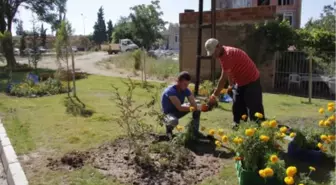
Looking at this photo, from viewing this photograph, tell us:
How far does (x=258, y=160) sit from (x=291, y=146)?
1494 mm

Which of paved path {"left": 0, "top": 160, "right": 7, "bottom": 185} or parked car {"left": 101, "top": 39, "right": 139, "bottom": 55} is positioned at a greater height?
parked car {"left": 101, "top": 39, "right": 139, "bottom": 55}

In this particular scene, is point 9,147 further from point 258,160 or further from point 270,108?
point 270,108

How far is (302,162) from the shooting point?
440 cm

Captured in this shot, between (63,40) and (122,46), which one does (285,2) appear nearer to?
(122,46)

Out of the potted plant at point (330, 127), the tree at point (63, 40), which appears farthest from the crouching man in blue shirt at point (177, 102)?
the tree at point (63, 40)

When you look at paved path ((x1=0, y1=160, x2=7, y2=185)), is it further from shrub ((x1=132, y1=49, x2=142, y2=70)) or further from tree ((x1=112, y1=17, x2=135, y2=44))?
tree ((x1=112, y1=17, x2=135, y2=44))

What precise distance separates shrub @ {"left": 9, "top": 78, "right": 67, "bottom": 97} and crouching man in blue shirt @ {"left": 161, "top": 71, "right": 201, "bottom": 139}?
691 cm

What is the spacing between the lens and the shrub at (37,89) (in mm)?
A: 10812

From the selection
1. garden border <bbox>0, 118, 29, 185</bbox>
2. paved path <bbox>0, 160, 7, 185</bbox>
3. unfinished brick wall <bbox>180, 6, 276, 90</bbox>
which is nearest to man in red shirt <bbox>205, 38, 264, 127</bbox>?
garden border <bbox>0, 118, 29, 185</bbox>

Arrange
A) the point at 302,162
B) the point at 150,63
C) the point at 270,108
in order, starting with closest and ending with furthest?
the point at 302,162 → the point at 270,108 → the point at 150,63

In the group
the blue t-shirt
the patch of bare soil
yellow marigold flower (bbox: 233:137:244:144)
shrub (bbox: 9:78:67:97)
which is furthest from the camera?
shrub (bbox: 9:78:67:97)

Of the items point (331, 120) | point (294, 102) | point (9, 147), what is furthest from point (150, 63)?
point (331, 120)

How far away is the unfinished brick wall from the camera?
47.9 ft

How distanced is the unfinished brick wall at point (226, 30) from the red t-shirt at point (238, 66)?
9.84 metres
